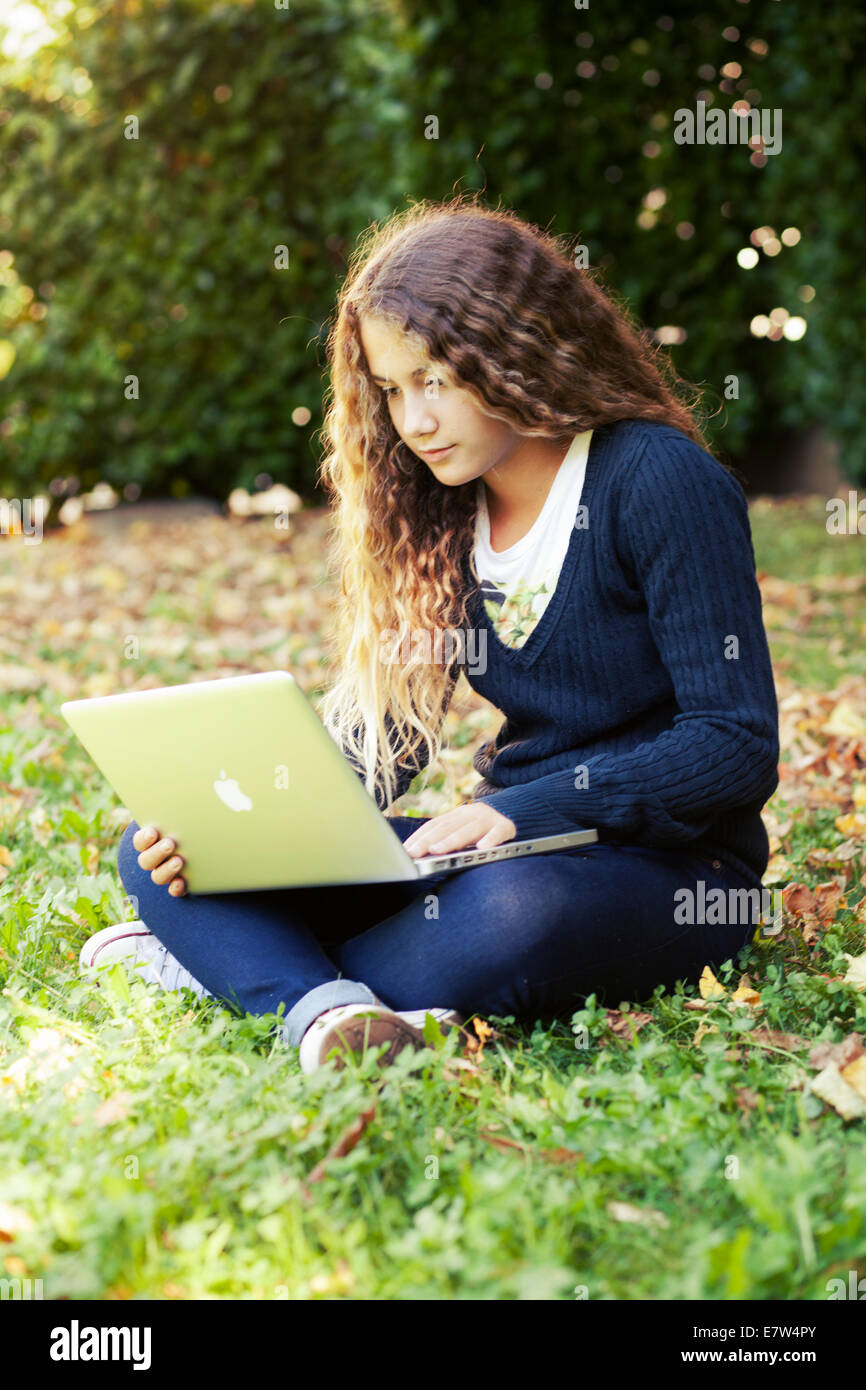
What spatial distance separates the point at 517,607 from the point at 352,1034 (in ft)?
2.58

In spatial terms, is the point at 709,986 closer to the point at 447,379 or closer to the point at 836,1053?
the point at 836,1053

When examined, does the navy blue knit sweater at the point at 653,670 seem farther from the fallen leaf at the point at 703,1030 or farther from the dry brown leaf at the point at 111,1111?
the dry brown leaf at the point at 111,1111

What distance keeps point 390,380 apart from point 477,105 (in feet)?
17.3

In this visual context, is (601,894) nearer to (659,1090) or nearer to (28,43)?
(659,1090)

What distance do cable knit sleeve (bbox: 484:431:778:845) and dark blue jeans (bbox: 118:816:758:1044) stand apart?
84 mm

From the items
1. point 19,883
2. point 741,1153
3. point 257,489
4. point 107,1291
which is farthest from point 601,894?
point 257,489

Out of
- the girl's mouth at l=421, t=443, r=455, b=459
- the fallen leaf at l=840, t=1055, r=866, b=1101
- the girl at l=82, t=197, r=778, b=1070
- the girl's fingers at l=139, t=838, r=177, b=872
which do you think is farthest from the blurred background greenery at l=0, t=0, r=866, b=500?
the fallen leaf at l=840, t=1055, r=866, b=1101

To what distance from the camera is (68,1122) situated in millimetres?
1713

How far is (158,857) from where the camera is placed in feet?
6.89

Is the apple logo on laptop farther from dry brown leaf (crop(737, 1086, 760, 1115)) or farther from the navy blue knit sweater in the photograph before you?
dry brown leaf (crop(737, 1086, 760, 1115))

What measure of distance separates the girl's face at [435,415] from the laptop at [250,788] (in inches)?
21.2

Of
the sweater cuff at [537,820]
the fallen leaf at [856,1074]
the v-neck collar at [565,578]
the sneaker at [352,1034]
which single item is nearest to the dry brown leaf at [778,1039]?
the fallen leaf at [856,1074]

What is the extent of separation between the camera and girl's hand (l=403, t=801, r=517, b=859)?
6.42 ft

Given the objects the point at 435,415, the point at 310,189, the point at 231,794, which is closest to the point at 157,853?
the point at 231,794
